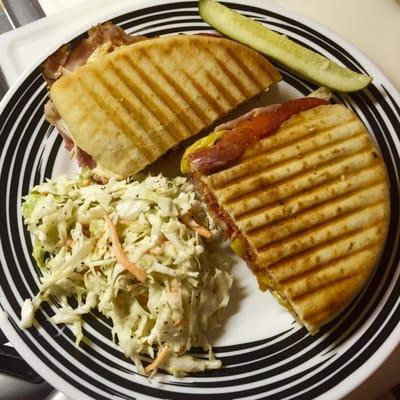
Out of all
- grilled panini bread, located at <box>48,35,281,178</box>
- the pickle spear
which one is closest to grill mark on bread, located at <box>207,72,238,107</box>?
grilled panini bread, located at <box>48,35,281,178</box>

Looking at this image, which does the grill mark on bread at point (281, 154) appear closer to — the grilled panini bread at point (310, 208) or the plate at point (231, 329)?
the grilled panini bread at point (310, 208)

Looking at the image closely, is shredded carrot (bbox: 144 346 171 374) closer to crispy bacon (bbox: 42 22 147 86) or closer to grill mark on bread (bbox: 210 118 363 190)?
grill mark on bread (bbox: 210 118 363 190)

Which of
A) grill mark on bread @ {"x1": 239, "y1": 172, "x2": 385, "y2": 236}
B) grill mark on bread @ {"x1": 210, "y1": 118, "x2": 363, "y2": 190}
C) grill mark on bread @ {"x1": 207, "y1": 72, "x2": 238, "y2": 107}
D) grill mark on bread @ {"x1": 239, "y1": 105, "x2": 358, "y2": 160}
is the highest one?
grill mark on bread @ {"x1": 207, "y1": 72, "x2": 238, "y2": 107}

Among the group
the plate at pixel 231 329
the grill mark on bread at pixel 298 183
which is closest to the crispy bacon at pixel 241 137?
the grill mark on bread at pixel 298 183

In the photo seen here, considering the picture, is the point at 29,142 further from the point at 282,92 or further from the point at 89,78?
the point at 282,92

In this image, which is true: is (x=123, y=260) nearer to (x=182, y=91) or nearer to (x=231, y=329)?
(x=231, y=329)
